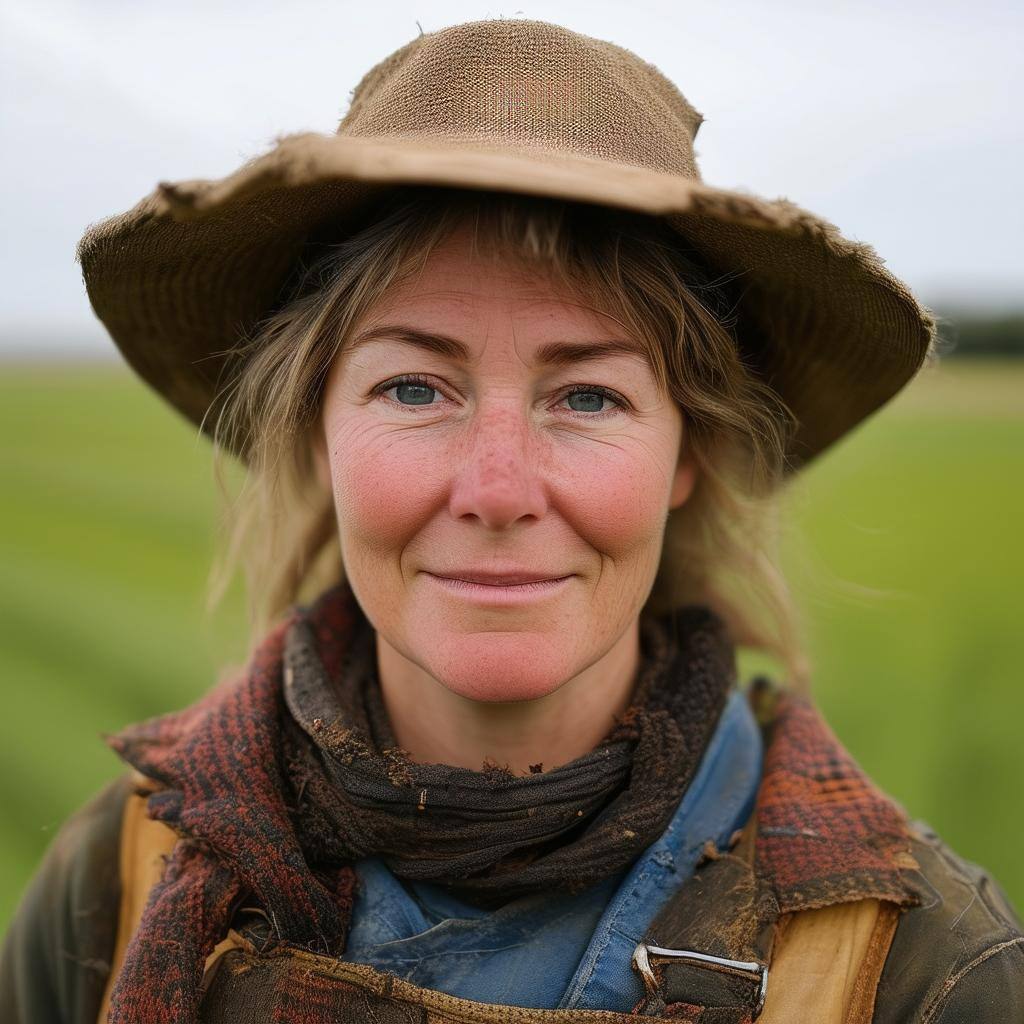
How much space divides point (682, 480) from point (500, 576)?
574 mm

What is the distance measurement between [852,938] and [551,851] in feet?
1.63

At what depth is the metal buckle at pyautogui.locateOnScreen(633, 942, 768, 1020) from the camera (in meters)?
1.53

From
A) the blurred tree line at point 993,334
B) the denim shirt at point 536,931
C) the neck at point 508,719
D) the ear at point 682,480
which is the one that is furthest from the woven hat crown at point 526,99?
the blurred tree line at point 993,334

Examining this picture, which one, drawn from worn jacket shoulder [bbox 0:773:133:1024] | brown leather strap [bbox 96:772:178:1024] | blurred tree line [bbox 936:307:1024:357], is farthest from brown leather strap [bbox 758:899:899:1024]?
blurred tree line [bbox 936:307:1024:357]

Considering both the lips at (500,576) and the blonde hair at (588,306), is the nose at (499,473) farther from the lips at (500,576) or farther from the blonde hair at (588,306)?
the blonde hair at (588,306)

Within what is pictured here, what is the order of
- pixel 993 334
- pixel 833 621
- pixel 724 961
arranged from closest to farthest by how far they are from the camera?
pixel 724 961, pixel 833 621, pixel 993 334

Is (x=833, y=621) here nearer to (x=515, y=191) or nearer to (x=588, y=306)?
(x=588, y=306)

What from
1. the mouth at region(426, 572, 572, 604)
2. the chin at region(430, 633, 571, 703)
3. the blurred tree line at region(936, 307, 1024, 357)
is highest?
the blurred tree line at region(936, 307, 1024, 357)

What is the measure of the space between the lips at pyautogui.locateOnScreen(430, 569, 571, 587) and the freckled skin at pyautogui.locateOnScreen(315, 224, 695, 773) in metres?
0.01

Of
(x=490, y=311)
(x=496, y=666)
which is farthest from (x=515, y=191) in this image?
(x=496, y=666)

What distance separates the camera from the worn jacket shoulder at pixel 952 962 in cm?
154

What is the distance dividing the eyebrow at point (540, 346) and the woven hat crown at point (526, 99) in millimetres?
287

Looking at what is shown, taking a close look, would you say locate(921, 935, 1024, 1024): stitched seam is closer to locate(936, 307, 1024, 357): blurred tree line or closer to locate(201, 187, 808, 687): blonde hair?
locate(201, 187, 808, 687): blonde hair

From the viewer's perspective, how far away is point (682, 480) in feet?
6.67
